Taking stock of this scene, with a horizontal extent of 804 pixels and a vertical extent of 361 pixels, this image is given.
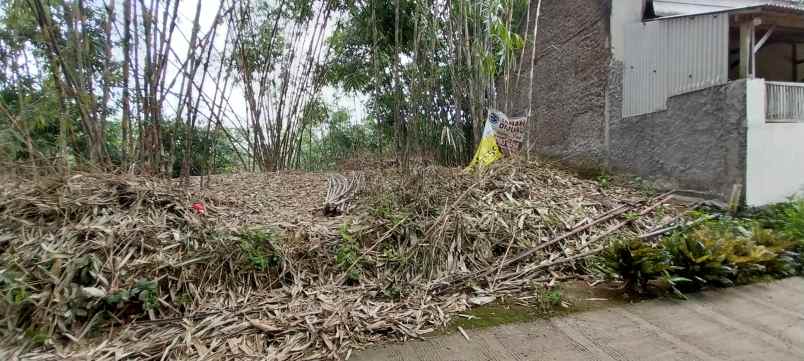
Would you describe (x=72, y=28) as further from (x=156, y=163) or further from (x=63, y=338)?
(x=63, y=338)

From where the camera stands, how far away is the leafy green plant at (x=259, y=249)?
5.40ft

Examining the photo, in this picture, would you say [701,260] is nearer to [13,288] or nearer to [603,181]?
[603,181]

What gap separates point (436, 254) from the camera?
6.22 ft

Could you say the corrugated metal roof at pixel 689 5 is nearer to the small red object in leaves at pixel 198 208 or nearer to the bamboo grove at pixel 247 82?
Result: the bamboo grove at pixel 247 82

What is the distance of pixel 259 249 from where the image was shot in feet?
5.55

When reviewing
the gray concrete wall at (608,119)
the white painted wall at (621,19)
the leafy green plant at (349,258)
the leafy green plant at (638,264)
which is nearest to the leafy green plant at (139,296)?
the leafy green plant at (349,258)

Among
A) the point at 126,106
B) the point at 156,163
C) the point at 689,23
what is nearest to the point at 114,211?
the point at 156,163

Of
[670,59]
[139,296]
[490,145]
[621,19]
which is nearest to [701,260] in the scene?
[490,145]

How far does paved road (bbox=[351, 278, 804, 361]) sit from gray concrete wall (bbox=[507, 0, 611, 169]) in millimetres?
2579

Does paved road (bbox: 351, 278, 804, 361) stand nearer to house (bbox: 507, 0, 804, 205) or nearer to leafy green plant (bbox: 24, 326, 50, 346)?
leafy green plant (bbox: 24, 326, 50, 346)

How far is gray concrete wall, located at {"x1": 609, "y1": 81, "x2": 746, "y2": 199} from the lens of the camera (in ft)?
9.20

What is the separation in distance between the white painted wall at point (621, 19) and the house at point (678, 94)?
10 mm

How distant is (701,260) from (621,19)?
11.0ft

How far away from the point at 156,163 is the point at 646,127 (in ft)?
14.1
